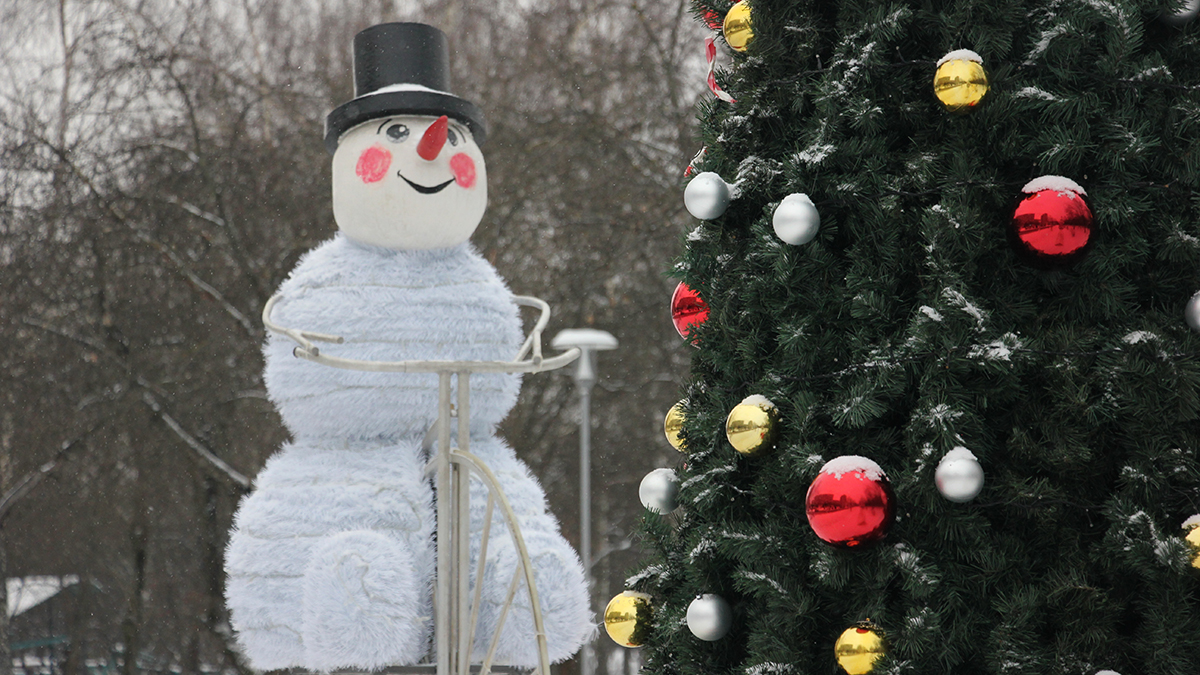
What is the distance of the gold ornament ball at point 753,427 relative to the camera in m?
1.71

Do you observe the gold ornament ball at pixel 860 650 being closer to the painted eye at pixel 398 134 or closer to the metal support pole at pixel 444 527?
the metal support pole at pixel 444 527

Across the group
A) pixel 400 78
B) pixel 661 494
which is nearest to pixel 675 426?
→ pixel 661 494

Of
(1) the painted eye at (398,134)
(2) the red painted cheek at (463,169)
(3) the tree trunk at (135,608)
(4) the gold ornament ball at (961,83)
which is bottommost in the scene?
(3) the tree trunk at (135,608)

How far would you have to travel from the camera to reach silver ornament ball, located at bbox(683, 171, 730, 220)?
5.98 ft

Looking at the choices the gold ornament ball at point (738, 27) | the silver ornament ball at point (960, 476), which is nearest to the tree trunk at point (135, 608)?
the gold ornament ball at point (738, 27)

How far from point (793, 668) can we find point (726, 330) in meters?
0.55

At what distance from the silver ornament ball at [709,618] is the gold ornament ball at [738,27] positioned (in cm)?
95

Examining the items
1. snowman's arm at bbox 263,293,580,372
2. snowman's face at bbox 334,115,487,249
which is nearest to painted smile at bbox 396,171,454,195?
snowman's face at bbox 334,115,487,249

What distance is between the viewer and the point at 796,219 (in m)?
1.67

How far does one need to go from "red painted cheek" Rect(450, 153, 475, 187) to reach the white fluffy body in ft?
0.82

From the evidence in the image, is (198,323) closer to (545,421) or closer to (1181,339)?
(545,421)

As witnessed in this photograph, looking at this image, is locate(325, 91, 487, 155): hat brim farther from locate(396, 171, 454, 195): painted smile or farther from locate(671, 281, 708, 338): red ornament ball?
locate(671, 281, 708, 338): red ornament ball

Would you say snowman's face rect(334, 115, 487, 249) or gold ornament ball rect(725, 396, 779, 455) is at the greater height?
snowman's face rect(334, 115, 487, 249)

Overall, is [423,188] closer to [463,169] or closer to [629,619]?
[463,169]
